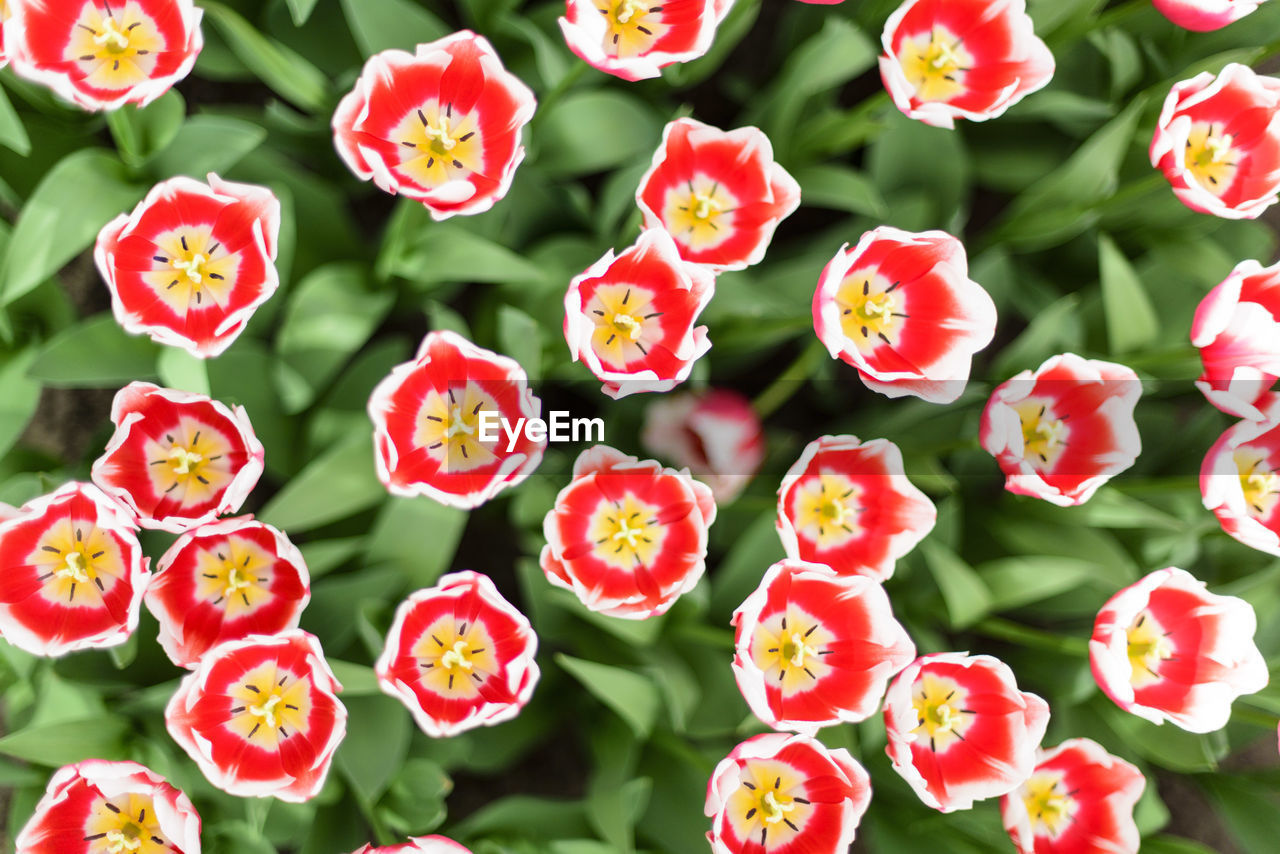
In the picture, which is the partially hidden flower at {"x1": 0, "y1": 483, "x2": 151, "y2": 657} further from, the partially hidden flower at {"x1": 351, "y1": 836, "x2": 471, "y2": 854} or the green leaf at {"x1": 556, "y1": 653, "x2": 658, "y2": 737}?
the green leaf at {"x1": 556, "y1": 653, "x2": 658, "y2": 737}

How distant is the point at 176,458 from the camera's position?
0.98 metres

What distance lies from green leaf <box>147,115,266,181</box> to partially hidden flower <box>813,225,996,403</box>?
2.25 feet

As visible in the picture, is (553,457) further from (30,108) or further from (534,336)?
(30,108)

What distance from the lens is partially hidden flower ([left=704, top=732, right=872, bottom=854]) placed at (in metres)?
0.88

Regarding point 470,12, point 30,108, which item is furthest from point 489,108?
point 30,108

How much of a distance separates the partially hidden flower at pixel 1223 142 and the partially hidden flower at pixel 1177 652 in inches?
16.5

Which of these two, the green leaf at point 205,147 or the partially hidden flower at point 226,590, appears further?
the green leaf at point 205,147

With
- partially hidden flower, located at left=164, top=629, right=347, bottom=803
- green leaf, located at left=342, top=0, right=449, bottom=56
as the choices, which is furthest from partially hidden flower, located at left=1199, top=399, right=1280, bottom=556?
green leaf, located at left=342, top=0, right=449, bottom=56

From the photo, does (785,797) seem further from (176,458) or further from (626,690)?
(176,458)

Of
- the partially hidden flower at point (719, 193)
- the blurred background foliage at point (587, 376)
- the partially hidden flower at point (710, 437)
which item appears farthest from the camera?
the partially hidden flower at point (710, 437)

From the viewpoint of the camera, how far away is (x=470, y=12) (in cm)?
126

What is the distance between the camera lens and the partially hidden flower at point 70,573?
2.91 feet

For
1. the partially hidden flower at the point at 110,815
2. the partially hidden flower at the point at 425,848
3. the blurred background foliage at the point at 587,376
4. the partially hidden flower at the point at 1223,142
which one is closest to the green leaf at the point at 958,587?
the blurred background foliage at the point at 587,376

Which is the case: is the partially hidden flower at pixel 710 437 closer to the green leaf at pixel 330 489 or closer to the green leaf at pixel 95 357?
the green leaf at pixel 330 489
